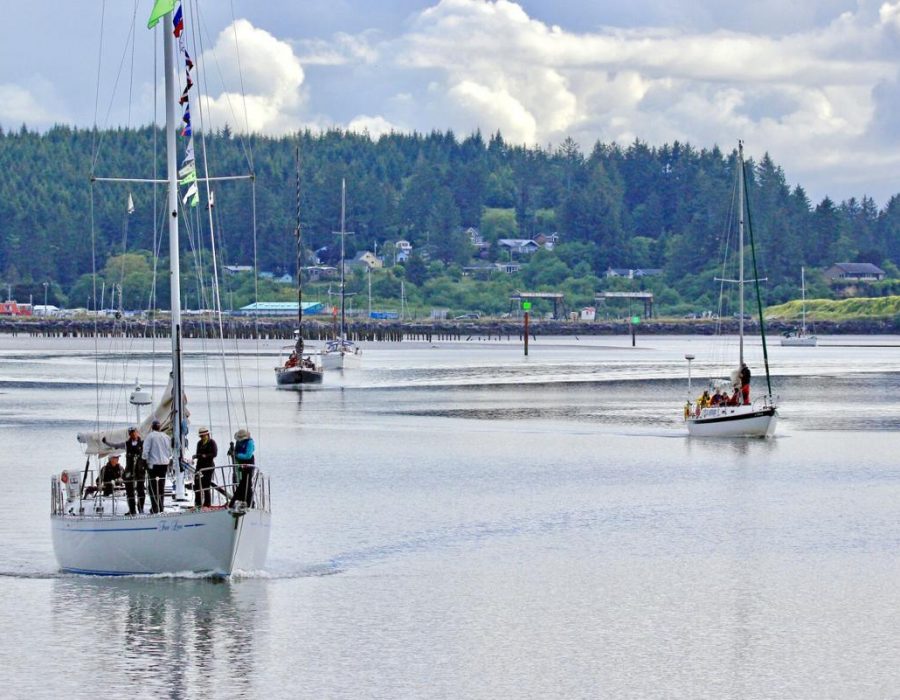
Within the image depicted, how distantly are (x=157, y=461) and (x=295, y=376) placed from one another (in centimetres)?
7490

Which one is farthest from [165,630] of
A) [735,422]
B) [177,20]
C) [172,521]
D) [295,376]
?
[295,376]

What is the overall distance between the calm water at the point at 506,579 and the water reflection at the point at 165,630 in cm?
7

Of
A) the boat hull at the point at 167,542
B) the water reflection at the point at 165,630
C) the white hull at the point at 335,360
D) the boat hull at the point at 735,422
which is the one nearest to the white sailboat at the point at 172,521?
the boat hull at the point at 167,542

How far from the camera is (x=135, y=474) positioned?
1419 inches

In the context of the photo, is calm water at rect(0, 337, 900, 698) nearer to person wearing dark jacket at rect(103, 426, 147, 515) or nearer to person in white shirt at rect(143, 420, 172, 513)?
person wearing dark jacket at rect(103, 426, 147, 515)

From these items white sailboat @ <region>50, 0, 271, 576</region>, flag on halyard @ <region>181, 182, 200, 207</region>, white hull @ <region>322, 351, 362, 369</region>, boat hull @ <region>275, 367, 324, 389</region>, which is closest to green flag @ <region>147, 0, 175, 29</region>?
white sailboat @ <region>50, 0, 271, 576</region>

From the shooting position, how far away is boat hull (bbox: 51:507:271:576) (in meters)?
34.6

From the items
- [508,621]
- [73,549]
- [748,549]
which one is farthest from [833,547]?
[73,549]

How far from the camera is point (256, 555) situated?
120 feet

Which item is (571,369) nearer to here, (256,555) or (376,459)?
(376,459)

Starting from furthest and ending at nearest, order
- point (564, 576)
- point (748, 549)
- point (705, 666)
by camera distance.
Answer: point (748, 549)
point (564, 576)
point (705, 666)

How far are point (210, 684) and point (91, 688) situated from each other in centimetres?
212

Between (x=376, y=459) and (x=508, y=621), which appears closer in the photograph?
(x=508, y=621)

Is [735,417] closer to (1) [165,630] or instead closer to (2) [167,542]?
(2) [167,542]
